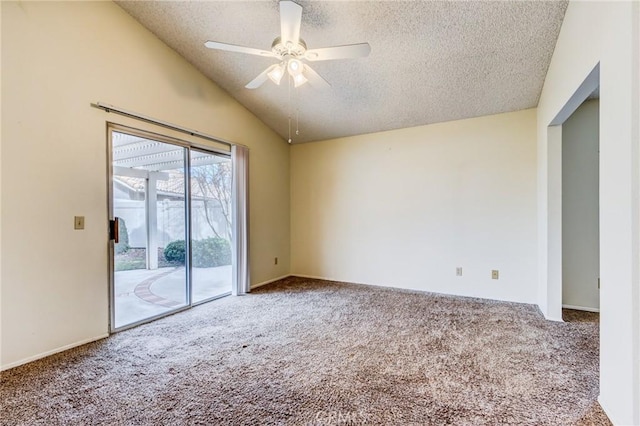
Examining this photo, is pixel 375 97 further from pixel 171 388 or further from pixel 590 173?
pixel 171 388

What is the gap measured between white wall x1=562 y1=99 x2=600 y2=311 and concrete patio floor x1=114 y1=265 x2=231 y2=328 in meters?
4.42

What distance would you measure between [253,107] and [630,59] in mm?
3877

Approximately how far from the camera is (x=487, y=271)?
3.95 metres

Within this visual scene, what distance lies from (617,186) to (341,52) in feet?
6.16

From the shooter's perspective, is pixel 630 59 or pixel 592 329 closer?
pixel 630 59

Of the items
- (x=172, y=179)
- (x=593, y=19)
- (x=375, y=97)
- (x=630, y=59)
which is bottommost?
(x=172, y=179)

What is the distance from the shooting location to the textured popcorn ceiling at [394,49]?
2545 millimetres

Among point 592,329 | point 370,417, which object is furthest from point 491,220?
point 370,417

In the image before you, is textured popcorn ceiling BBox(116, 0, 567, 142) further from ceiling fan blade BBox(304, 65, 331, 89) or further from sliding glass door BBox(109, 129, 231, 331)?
sliding glass door BBox(109, 129, 231, 331)

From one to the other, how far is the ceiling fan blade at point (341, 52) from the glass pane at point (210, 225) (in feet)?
7.08

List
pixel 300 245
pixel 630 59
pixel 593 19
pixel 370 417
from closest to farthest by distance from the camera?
pixel 630 59
pixel 370 417
pixel 593 19
pixel 300 245

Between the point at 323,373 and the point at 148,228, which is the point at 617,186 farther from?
the point at 148,228

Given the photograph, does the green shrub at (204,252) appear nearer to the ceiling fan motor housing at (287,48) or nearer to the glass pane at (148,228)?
the glass pane at (148,228)

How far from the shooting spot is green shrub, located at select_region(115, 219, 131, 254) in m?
2.99
